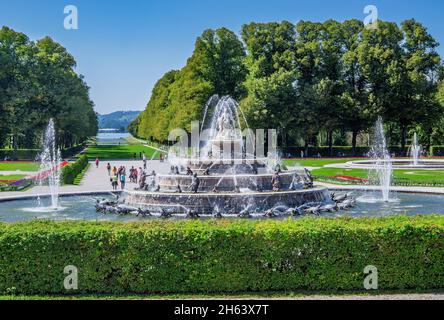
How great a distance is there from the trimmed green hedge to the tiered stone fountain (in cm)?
1090

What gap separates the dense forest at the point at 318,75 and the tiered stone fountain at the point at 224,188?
38084 millimetres

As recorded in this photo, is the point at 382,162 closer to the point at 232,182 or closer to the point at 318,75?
the point at 318,75

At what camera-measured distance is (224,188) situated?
27500mm

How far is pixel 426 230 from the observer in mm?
13266

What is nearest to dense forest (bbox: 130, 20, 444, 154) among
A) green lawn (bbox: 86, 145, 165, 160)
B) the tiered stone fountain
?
green lawn (bbox: 86, 145, 165, 160)

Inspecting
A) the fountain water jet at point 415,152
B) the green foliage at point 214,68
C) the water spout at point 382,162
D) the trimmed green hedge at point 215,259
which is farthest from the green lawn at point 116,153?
the trimmed green hedge at point 215,259

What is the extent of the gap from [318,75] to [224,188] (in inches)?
1984

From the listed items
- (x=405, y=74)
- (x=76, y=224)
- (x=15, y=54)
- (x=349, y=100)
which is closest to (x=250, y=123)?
(x=349, y=100)

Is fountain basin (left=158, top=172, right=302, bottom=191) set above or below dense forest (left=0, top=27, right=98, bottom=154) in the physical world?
below

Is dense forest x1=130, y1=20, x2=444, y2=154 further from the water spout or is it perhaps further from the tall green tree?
the water spout

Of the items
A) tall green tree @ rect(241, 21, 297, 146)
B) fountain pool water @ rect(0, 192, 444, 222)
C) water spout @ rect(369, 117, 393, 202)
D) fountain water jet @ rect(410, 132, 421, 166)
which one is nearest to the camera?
fountain pool water @ rect(0, 192, 444, 222)

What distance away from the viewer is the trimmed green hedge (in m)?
13.0

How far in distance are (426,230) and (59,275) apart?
829 centimetres

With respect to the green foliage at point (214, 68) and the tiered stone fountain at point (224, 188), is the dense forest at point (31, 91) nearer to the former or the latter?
the green foliage at point (214, 68)
